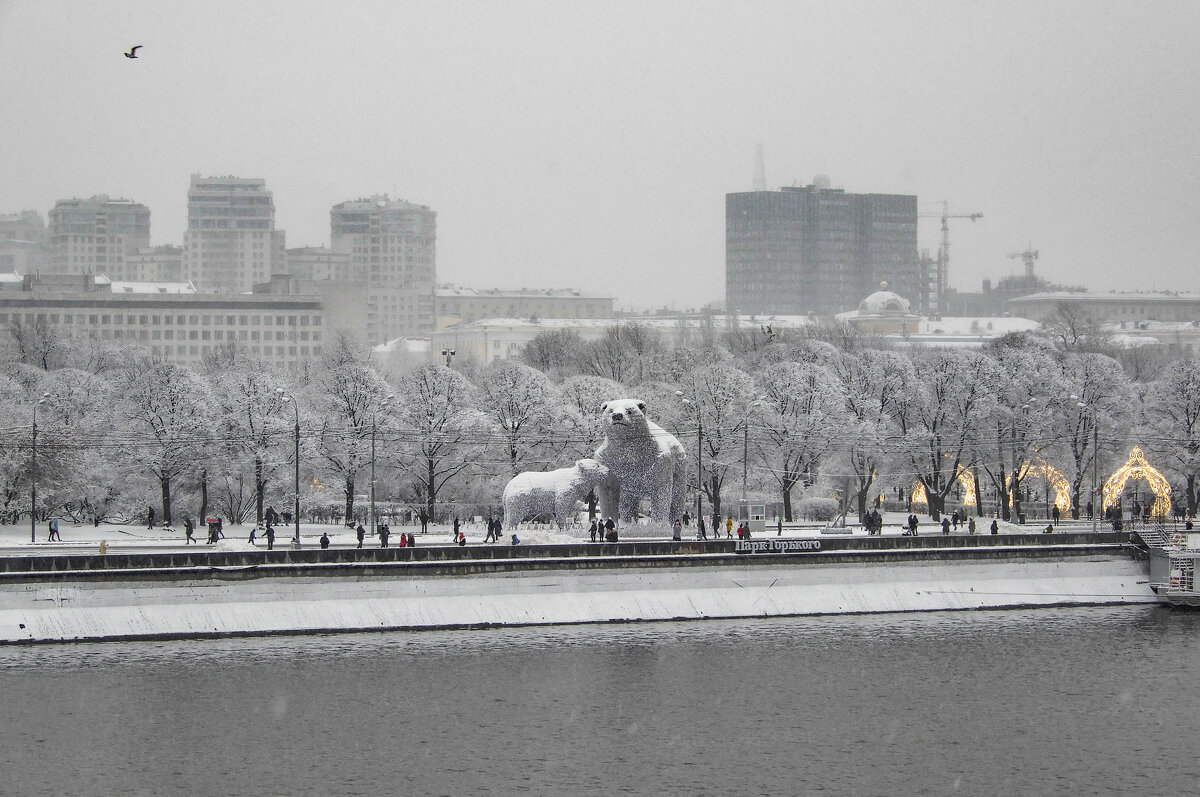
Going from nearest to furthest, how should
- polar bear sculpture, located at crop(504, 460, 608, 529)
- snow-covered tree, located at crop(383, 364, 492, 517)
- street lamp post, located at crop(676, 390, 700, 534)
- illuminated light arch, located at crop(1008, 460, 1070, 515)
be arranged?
1. polar bear sculpture, located at crop(504, 460, 608, 529)
2. street lamp post, located at crop(676, 390, 700, 534)
3. snow-covered tree, located at crop(383, 364, 492, 517)
4. illuminated light arch, located at crop(1008, 460, 1070, 515)

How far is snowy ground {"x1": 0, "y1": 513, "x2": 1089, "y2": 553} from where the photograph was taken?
65.3m

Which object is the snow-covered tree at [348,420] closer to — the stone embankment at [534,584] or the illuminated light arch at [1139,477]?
the stone embankment at [534,584]

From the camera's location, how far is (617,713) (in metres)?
43.3

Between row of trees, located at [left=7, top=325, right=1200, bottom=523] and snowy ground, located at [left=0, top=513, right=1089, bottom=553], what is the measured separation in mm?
3116

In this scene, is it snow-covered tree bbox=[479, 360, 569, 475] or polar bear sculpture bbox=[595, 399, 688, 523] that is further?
snow-covered tree bbox=[479, 360, 569, 475]

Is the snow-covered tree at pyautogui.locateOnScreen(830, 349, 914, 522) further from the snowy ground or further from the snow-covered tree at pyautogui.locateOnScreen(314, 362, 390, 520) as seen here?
the snow-covered tree at pyautogui.locateOnScreen(314, 362, 390, 520)

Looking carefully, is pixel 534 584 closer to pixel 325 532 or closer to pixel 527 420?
pixel 325 532

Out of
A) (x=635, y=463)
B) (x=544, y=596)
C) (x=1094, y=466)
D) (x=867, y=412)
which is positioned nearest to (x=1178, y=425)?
(x=867, y=412)

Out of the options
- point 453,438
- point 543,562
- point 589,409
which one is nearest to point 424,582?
point 543,562

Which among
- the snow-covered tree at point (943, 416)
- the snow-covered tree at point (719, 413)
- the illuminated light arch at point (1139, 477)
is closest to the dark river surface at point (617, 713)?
the illuminated light arch at point (1139, 477)

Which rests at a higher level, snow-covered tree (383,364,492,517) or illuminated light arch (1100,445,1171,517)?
snow-covered tree (383,364,492,517)

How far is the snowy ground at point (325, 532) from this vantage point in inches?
2571

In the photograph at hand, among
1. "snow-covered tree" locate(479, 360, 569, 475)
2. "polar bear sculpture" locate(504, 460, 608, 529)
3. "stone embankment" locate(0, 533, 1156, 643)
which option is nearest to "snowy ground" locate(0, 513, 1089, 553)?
"polar bear sculpture" locate(504, 460, 608, 529)

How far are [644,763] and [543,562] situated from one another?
18.3 m
